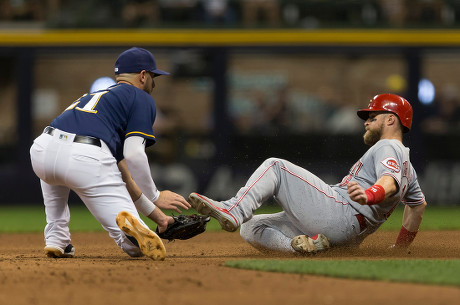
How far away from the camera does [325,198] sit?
5.93 m

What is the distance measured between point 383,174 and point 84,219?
25.1ft

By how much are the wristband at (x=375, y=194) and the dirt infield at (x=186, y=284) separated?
68 centimetres

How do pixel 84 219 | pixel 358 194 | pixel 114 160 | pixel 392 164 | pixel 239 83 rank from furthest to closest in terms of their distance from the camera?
pixel 239 83, pixel 84 219, pixel 114 160, pixel 392 164, pixel 358 194

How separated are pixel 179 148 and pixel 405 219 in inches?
335

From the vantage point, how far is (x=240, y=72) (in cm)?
1506

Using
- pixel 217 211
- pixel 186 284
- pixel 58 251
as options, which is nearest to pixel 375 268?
pixel 217 211

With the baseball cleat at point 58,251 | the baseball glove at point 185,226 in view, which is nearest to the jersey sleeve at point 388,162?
the baseball glove at point 185,226

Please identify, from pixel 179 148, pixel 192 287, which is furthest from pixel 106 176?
pixel 179 148

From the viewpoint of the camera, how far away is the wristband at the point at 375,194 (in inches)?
212

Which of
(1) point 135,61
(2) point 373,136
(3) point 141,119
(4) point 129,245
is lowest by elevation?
(4) point 129,245

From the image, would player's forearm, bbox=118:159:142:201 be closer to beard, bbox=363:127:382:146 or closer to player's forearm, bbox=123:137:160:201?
player's forearm, bbox=123:137:160:201

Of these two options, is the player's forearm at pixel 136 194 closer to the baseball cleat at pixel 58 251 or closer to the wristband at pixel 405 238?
the baseball cleat at pixel 58 251

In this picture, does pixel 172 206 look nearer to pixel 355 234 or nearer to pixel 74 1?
pixel 355 234

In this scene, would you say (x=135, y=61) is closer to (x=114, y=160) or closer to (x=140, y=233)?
(x=114, y=160)
